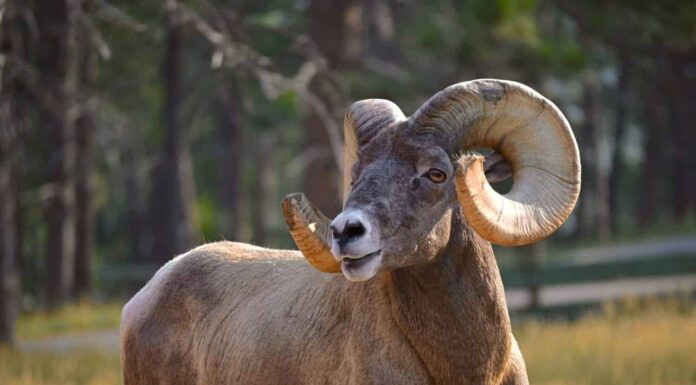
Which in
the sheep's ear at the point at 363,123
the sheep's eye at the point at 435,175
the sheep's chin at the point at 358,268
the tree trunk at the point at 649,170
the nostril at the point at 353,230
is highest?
the sheep's ear at the point at 363,123

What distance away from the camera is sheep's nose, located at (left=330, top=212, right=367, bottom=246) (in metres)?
5.25

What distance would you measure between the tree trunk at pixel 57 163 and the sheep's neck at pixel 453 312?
1363cm

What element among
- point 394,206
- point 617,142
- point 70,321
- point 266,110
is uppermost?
point 394,206

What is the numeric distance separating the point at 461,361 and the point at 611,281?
70.2 ft

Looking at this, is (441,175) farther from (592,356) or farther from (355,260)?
(592,356)

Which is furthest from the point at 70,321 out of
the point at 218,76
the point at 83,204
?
the point at 83,204

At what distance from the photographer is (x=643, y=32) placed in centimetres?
1839

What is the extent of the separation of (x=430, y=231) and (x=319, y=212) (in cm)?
60

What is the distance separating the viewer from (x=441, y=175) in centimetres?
573

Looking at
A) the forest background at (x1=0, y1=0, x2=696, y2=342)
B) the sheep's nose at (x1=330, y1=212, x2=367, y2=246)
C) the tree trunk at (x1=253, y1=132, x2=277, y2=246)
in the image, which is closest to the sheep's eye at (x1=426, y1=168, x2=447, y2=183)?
the sheep's nose at (x1=330, y1=212, x2=367, y2=246)

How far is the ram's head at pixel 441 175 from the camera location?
547 cm

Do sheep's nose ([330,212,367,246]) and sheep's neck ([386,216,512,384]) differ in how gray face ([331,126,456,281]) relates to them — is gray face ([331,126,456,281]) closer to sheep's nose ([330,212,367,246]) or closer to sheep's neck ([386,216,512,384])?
sheep's nose ([330,212,367,246])

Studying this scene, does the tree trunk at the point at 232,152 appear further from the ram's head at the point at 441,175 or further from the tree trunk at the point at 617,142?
the ram's head at the point at 441,175

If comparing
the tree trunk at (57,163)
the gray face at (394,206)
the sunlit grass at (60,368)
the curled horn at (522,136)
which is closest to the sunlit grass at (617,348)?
the sunlit grass at (60,368)
